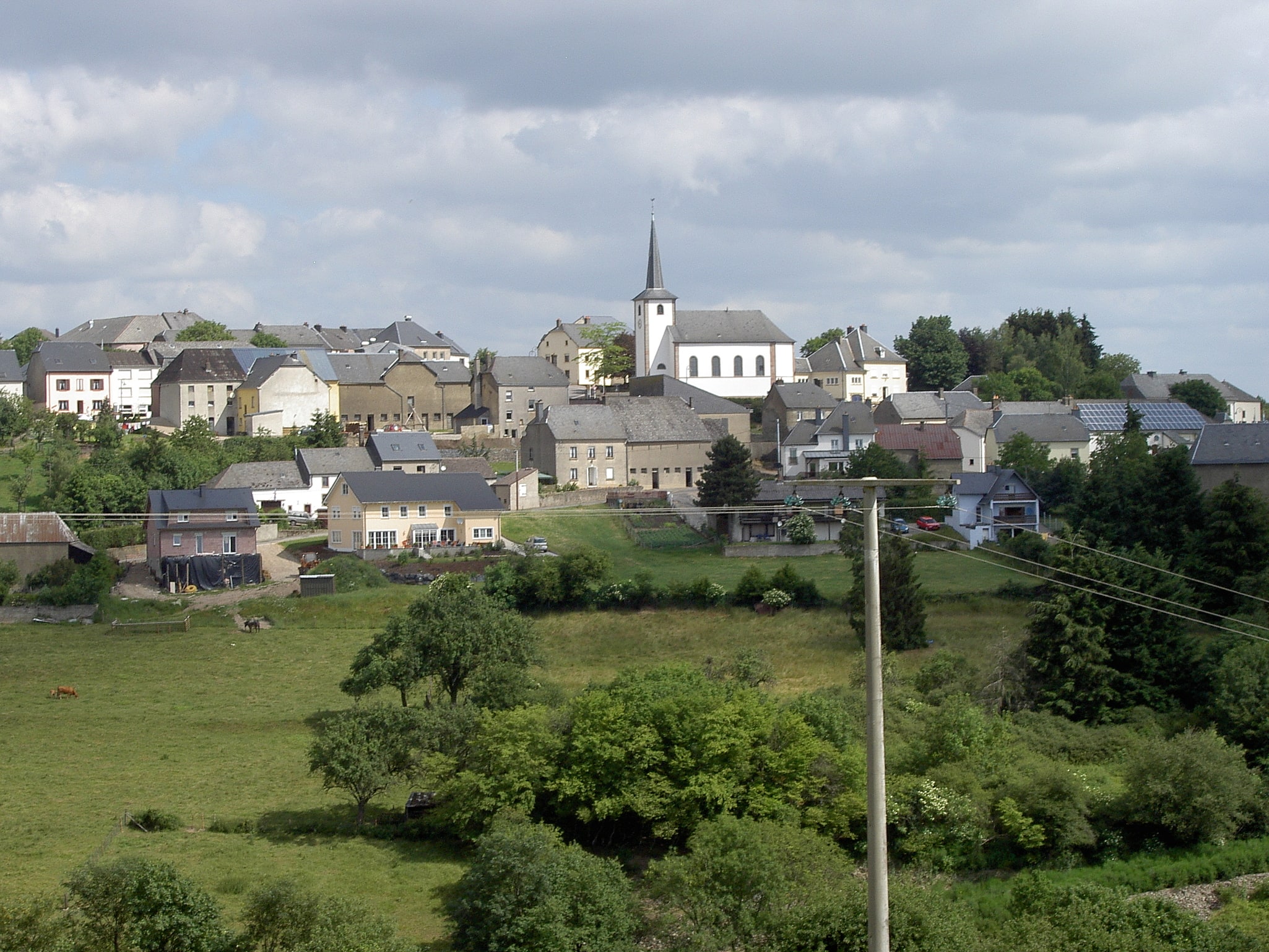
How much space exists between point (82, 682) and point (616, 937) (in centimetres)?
2263

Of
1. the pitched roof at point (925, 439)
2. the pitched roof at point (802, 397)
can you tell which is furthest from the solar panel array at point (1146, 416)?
the pitched roof at point (802, 397)

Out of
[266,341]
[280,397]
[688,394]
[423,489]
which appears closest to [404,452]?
[423,489]

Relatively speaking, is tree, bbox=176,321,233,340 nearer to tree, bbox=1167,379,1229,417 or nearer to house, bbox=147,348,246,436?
house, bbox=147,348,246,436

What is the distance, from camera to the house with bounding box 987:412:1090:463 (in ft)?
210

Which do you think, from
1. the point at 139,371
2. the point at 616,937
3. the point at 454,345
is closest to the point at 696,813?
the point at 616,937

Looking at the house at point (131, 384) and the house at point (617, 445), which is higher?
the house at point (131, 384)

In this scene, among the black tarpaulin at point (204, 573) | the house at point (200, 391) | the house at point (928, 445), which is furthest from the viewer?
the house at point (200, 391)

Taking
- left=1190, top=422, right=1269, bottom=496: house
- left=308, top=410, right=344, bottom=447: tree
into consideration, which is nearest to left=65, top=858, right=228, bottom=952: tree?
left=1190, top=422, right=1269, bottom=496: house

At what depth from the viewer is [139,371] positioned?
8025 centimetres

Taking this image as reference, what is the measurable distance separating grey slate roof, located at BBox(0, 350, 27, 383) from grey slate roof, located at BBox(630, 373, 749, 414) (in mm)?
37136

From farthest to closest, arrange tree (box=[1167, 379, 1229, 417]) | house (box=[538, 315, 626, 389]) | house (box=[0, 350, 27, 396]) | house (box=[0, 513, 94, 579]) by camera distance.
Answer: house (box=[538, 315, 626, 389])
house (box=[0, 350, 27, 396])
tree (box=[1167, 379, 1229, 417])
house (box=[0, 513, 94, 579])

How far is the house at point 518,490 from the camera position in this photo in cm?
5631

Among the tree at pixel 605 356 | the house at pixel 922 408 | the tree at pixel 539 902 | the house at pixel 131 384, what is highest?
the tree at pixel 605 356

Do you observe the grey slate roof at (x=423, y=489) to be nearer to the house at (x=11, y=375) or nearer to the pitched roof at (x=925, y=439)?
the pitched roof at (x=925, y=439)
